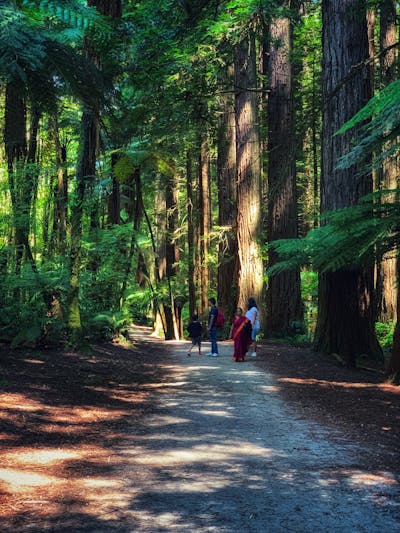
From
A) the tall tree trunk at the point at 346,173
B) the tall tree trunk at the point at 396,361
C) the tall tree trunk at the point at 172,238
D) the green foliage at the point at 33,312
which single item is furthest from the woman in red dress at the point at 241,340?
Result: the tall tree trunk at the point at 172,238

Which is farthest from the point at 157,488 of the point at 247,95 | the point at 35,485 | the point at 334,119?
the point at 247,95

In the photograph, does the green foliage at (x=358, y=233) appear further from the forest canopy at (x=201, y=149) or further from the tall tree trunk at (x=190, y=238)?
the tall tree trunk at (x=190, y=238)

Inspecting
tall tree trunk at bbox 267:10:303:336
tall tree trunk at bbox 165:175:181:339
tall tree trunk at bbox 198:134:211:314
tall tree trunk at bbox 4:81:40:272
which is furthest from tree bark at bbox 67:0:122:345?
tall tree trunk at bbox 165:175:181:339

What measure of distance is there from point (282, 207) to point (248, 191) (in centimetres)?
121

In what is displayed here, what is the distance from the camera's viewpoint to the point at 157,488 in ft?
15.5

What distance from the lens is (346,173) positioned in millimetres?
12016

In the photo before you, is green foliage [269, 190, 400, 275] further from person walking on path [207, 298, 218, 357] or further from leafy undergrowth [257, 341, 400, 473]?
person walking on path [207, 298, 218, 357]

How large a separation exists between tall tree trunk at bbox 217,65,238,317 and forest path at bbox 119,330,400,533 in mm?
13139

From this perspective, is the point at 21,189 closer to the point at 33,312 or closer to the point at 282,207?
the point at 33,312

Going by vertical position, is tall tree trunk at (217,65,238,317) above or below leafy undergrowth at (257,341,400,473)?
above

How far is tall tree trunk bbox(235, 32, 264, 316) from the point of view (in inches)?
753

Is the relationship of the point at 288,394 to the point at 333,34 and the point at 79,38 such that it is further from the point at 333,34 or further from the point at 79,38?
the point at 333,34

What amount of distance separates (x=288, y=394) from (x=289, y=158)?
455 centimetres

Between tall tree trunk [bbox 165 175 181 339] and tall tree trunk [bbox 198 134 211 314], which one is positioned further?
tall tree trunk [bbox 165 175 181 339]
